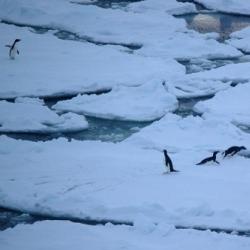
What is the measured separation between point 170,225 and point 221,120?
368 cm

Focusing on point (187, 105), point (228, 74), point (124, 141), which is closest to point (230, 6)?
point (228, 74)

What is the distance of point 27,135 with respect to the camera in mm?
9734

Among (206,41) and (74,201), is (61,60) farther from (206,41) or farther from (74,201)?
(74,201)

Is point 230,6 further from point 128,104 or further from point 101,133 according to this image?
point 101,133

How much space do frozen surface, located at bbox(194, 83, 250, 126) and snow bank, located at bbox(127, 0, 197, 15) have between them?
7077mm

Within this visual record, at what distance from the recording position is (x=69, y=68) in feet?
42.3

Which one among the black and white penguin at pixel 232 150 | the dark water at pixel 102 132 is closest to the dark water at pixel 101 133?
the dark water at pixel 102 132

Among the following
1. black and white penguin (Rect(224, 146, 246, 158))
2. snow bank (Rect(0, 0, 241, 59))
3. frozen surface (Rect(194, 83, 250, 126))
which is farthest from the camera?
snow bank (Rect(0, 0, 241, 59))

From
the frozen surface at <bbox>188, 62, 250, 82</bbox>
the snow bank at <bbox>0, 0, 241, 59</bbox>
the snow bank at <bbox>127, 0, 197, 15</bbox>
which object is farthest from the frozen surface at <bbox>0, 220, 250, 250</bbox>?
the snow bank at <bbox>127, 0, 197, 15</bbox>

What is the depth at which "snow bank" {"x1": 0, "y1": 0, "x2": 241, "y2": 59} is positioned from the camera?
1446 centimetres

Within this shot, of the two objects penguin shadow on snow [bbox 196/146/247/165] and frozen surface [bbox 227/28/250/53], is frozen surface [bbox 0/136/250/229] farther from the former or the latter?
frozen surface [bbox 227/28/250/53]

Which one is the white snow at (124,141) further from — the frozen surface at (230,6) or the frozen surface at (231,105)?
the frozen surface at (230,6)

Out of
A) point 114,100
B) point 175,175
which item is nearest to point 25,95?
point 114,100

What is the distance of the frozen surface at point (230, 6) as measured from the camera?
18.6m
